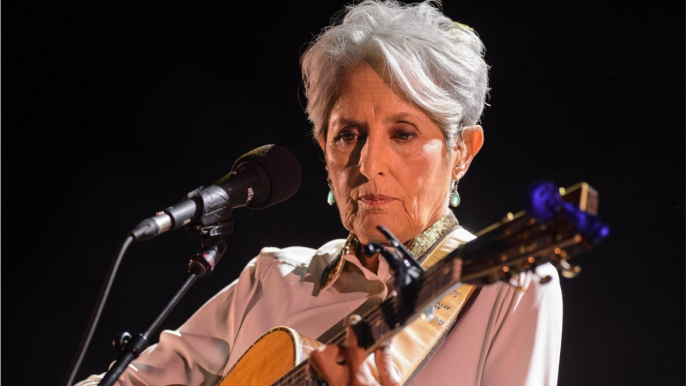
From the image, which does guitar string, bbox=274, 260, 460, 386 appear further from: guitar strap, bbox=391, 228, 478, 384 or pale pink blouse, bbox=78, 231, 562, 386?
pale pink blouse, bbox=78, 231, 562, 386

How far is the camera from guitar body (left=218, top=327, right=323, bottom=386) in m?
2.02

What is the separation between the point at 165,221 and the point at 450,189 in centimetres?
118

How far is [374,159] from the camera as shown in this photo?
2.27 meters

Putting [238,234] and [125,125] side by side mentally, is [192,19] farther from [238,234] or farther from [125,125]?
[238,234]

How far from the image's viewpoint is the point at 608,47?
2.93 metres

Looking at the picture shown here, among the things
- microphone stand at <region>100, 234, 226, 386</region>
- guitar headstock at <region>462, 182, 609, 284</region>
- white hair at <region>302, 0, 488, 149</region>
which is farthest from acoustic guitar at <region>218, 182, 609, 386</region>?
white hair at <region>302, 0, 488, 149</region>

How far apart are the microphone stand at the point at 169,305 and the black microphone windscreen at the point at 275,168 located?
280 millimetres

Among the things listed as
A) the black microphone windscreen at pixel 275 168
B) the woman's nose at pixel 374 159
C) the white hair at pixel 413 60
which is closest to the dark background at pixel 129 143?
the white hair at pixel 413 60

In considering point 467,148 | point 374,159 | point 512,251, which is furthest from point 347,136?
point 512,251

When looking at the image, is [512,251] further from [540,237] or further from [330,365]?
[330,365]

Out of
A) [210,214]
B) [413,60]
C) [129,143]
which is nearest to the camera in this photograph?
[210,214]

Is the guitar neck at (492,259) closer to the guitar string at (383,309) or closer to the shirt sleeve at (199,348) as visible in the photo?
the guitar string at (383,309)

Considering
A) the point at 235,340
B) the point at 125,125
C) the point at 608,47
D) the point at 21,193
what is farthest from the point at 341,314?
the point at 21,193

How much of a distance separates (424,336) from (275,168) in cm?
74
